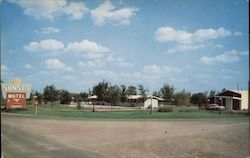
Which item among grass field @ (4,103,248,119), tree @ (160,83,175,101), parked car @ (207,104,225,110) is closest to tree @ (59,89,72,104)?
tree @ (160,83,175,101)

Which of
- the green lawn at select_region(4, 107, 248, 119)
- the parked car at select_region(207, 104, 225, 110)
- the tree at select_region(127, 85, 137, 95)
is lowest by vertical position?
the green lawn at select_region(4, 107, 248, 119)

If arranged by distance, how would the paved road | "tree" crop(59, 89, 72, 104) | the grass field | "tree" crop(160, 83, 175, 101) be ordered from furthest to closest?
the grass field
"tree" crop(160, 83, 175, 101)
"tree" crop(59, 89, 72, 104)
the paved road

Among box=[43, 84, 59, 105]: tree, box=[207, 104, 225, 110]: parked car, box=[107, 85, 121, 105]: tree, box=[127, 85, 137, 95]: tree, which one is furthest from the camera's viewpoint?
box=[207, 104, 225, 110]: parked car

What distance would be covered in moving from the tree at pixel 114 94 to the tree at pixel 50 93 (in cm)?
215

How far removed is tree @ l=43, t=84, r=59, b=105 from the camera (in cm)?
1113

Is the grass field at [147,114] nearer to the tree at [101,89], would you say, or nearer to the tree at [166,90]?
the tree at [166,90]

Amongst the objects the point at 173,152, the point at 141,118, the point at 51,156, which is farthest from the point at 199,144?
the point at 141,118

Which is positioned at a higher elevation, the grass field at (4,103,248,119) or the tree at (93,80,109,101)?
the tree at (93,80,109,101)

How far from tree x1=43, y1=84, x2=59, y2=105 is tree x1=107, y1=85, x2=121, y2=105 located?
2.15 meters

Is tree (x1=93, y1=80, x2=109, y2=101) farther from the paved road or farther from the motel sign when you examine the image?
the motel sign

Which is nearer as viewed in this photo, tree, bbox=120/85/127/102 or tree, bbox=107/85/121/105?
tree, bbox=107/85/121/105

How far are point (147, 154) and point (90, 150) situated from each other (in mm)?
1916

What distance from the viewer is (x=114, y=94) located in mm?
13992

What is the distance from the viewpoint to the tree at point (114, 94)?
12.9 m
